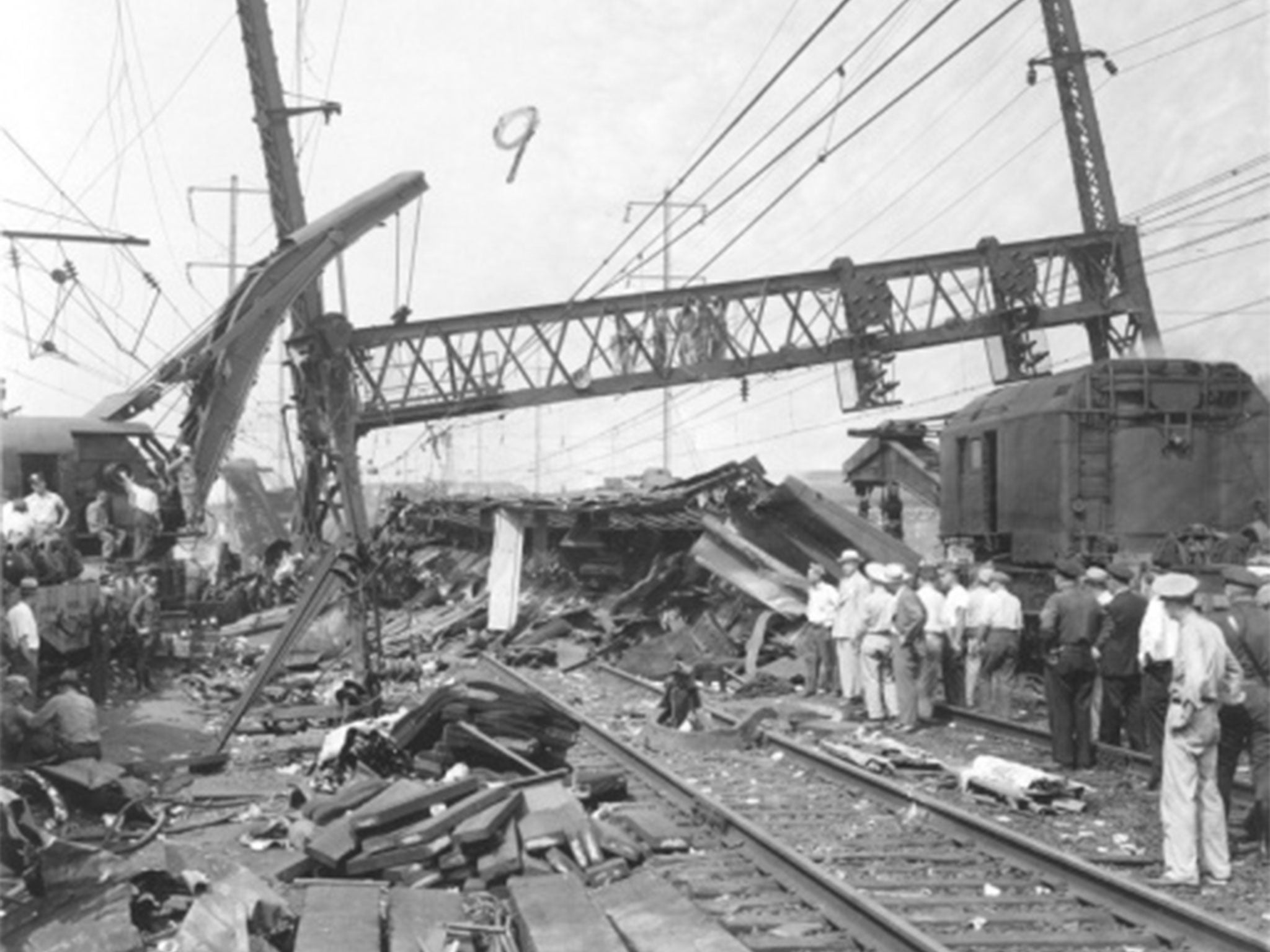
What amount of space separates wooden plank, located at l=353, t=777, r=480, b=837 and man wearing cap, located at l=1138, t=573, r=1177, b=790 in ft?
15.9

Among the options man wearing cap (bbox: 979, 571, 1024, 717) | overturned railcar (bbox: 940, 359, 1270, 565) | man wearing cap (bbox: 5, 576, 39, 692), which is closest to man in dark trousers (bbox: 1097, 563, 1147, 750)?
man wearing cap (bbox: 979, 571, 1024, 717)

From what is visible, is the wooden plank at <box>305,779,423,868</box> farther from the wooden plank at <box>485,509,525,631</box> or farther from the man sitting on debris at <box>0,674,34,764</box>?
the wooden plank at <box>485,509,525,631</box>

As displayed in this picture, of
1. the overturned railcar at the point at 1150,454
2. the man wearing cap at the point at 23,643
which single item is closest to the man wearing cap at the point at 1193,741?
the overturned railcar at the point at 1150,454

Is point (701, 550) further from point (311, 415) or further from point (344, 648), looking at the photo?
point (311, 415)

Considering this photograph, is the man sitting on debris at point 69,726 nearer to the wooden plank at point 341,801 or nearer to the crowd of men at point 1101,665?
the wooden plank at point 341,801

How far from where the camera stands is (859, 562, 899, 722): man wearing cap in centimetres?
1493

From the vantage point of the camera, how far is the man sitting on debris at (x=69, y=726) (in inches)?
424

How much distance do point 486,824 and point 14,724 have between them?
425 cm

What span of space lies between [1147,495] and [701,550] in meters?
7.45

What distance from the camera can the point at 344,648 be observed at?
76.5 ft

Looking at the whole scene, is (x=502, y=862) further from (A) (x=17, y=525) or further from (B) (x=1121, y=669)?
(A) (x=17, y=525)

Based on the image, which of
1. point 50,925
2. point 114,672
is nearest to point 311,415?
point 114,672

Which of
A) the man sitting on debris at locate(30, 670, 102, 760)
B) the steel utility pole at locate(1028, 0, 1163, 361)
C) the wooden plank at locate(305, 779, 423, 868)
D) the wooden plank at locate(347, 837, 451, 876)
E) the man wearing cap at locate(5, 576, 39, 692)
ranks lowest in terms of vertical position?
the wooden plank at locate(347, 837, 451, 876)

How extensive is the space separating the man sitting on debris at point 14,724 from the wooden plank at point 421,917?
3901mm
